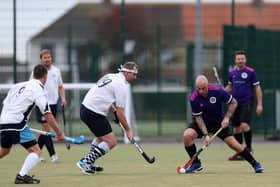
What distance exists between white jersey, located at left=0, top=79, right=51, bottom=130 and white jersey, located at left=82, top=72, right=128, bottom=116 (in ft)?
4.29

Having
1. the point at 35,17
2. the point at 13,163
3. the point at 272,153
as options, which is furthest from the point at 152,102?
the point at 13,163

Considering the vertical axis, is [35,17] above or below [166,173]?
above

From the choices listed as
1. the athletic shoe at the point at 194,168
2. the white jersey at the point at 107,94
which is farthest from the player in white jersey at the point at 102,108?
the athletic shoe at the point at 194,168

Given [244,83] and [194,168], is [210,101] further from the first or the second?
[244,83]

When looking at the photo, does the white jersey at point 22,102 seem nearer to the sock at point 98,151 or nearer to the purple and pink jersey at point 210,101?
the sock at point 98,151

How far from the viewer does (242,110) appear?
16.1m

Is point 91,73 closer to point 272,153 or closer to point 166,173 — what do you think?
point 272,153

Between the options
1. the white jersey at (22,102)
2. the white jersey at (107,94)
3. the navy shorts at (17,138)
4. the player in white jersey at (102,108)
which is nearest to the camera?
the white jersey at (22,102)

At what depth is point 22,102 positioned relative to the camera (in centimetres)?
1177

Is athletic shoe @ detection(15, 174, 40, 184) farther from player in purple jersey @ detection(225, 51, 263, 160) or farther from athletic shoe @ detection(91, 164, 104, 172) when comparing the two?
player in purple jersey @ detection(225, 51, 263, 160)

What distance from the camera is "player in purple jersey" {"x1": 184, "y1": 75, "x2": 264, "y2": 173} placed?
1323 centimetres

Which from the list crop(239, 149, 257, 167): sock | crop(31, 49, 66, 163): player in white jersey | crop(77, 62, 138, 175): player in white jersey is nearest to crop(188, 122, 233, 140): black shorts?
crop(239, 149, 257, 167): sock

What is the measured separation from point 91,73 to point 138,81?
3979 millimetres

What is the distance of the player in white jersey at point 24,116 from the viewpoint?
11734 millimetres
